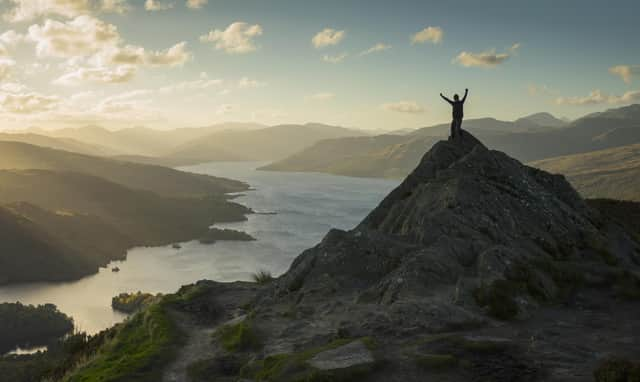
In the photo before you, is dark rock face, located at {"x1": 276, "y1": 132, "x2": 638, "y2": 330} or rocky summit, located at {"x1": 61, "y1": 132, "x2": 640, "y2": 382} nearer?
rocky summit, located at {"x1": 61, "y1": 132, "x2": 640, "y2": 382}

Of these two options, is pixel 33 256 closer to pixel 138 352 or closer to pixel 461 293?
pixel 138 352

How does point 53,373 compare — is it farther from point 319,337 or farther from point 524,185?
point 524,185

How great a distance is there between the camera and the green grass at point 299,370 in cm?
1502

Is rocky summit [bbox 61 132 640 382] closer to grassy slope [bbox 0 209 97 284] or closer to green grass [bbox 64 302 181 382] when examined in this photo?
green grass [bbox 64 302 181 382]

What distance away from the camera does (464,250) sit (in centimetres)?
2581

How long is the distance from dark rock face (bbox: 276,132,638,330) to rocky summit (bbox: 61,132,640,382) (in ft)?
0.30

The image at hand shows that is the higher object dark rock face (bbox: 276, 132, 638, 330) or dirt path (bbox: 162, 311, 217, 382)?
dark rock face (bbox: 276, 132, 638, 330)

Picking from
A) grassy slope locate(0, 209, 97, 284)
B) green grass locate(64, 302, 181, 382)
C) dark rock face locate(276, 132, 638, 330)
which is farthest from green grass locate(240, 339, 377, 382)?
grassy slope locate(0, 209, 97, 284)

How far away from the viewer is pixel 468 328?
1859 cm

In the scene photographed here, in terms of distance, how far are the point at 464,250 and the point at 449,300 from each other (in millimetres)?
5509

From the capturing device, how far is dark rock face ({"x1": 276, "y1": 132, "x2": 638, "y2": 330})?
21297 mm

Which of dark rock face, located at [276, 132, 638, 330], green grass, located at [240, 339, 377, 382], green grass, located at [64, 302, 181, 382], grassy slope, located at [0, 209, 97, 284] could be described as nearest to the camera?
green grass, located at [240, 339, 377, 382]

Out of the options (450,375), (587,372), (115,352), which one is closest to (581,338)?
(587,372)

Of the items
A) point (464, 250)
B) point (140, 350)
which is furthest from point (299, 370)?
point (464, 250)
